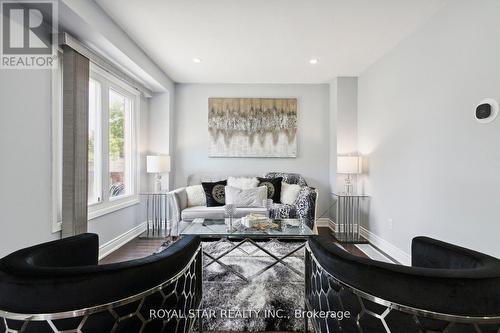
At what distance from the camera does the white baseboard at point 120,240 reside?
281cm

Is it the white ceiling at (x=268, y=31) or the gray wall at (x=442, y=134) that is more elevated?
the white ceiling at (x=268, y=31)

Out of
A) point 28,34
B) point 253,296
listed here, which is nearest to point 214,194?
point 253,296

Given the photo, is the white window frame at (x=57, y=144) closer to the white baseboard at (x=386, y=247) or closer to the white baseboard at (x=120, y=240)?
the white baseboard at (x=120, y=240)

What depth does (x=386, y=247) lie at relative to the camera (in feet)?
9.82

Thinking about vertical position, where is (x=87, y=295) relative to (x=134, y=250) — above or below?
above

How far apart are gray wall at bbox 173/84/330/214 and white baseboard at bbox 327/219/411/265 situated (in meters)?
0.93

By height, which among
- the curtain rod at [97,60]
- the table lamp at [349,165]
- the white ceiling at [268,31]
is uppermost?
the white ceiling at [268,31]

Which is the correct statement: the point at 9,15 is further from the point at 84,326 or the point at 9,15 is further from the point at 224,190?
the point at 224,190

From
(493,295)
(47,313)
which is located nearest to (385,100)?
(493,295)

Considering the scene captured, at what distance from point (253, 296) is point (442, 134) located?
2255 mm

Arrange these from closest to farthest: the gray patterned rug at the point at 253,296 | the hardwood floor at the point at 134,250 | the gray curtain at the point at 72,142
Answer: the gray patterned rug at the point at 253,296, the gray curtain at the point at 72,142, the hardwood floor at the point at 134,250

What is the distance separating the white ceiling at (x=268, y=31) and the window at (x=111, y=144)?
0.74 meters

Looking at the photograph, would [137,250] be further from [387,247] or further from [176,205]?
[387,247]

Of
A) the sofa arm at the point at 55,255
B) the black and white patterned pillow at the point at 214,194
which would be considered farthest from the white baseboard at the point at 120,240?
the sofa arm at the point at 55,255
